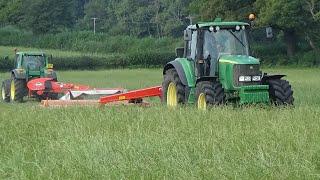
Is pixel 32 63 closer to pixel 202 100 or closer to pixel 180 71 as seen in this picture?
pixel 180 71

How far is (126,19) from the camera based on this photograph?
8931 cm

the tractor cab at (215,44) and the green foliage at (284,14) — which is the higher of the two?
the green foliage at (284,14)

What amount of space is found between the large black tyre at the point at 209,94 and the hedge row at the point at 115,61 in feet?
125

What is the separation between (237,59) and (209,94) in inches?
41.4

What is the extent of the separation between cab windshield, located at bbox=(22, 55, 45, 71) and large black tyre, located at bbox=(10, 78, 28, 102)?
94 centimetres

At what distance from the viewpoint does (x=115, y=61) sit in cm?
5225

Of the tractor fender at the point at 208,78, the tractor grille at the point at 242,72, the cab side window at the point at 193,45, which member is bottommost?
the tractor fender at the point at 208,78

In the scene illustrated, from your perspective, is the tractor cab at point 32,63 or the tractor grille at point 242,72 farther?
the tractor cab at point 32,63

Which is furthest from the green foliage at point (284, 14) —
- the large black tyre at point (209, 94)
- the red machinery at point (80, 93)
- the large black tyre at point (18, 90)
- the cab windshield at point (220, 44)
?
the large black tyre at point (209, 94)

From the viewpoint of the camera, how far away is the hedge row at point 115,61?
1984 inches

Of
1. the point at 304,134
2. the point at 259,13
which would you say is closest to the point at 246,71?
the point at 304,134

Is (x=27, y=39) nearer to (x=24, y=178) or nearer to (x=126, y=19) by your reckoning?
(x=126, y=19)

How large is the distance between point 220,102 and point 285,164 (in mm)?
6330

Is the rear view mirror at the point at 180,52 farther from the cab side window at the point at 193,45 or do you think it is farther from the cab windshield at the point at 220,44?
the cab windshield at the point at 220,44
